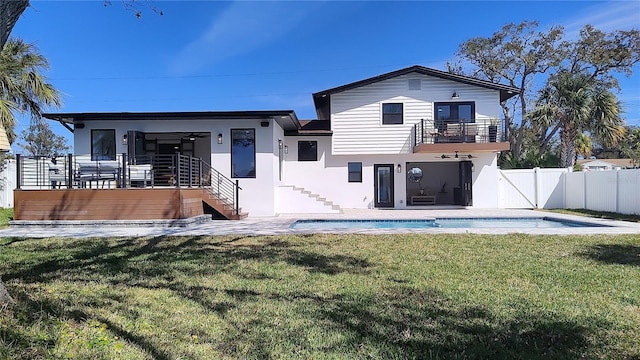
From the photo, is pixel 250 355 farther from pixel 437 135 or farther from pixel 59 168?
pixel 437 135

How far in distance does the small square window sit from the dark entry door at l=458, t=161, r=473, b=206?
508 cm

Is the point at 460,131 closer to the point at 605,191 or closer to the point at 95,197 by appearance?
the point at 605,191

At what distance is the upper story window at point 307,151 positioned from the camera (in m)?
19.3

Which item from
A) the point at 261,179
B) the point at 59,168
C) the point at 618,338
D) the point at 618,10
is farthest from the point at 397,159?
the point at 618,338

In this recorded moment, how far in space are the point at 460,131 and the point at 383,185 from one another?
4.19 metres

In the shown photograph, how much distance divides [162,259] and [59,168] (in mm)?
8613

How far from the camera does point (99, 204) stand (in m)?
11.9

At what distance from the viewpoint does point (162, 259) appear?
6.99m

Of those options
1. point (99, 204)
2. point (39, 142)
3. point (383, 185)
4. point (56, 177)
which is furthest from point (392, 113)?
point (39, 142)

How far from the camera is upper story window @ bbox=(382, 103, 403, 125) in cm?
1894

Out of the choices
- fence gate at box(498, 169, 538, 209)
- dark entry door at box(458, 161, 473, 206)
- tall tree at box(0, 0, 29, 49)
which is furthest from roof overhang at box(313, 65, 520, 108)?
tall tree at box(0, 0, 29, 49)

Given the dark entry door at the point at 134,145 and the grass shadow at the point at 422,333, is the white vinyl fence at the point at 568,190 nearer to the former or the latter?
the grass shadow at the point at 422,333

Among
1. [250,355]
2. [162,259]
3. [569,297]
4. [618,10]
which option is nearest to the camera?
[250,355]

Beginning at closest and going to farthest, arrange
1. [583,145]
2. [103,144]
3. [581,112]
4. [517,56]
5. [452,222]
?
1. [452,222]
2. [103,144]
3. [581,112]
4. [583,145]
5. [517,56]
